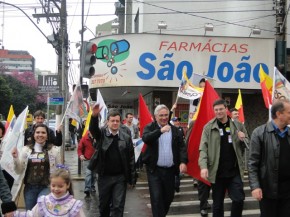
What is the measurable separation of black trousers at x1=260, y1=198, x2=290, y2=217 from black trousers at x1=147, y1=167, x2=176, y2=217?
177 centimetres

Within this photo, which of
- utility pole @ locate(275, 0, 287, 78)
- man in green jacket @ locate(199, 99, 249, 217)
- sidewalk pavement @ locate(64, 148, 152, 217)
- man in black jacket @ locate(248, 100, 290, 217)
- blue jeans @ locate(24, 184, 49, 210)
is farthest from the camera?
utility pole @ locate(275, 0, 287, 78)

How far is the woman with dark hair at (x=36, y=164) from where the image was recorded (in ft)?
19.7

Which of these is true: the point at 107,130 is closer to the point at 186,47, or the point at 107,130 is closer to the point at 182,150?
the point at 182,150

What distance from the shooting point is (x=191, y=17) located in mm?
20625

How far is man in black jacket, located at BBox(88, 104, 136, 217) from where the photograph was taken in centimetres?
658

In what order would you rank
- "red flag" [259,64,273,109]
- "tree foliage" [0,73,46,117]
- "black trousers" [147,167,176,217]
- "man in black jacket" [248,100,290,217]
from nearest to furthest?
"man in black jacket" [248,100,290,217], "black trousers" [147,167,176,217], "red flag" [259,64,273,109], "tree foliage" [0,73,46,117]

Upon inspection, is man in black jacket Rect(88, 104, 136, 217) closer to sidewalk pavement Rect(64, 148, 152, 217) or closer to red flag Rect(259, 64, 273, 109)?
sidewalk pavement Rect(64, 148, 152, 217)

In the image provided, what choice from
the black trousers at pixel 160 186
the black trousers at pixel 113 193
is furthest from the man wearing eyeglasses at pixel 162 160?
the black trousers at pixel 113 193

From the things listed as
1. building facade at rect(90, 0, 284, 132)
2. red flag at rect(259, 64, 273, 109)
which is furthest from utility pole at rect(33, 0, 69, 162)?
red flag at rect(259, 64, 273, 109)

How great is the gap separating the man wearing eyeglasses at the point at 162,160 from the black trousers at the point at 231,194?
540 millimetres

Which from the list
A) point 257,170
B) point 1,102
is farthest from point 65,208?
point 1,102

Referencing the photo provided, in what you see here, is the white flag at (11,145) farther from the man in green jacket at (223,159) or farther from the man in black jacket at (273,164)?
the man in black jacket at (273,164)

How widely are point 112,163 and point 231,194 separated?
1.67m

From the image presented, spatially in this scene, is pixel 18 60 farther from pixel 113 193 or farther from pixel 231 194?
pixel 231 194
